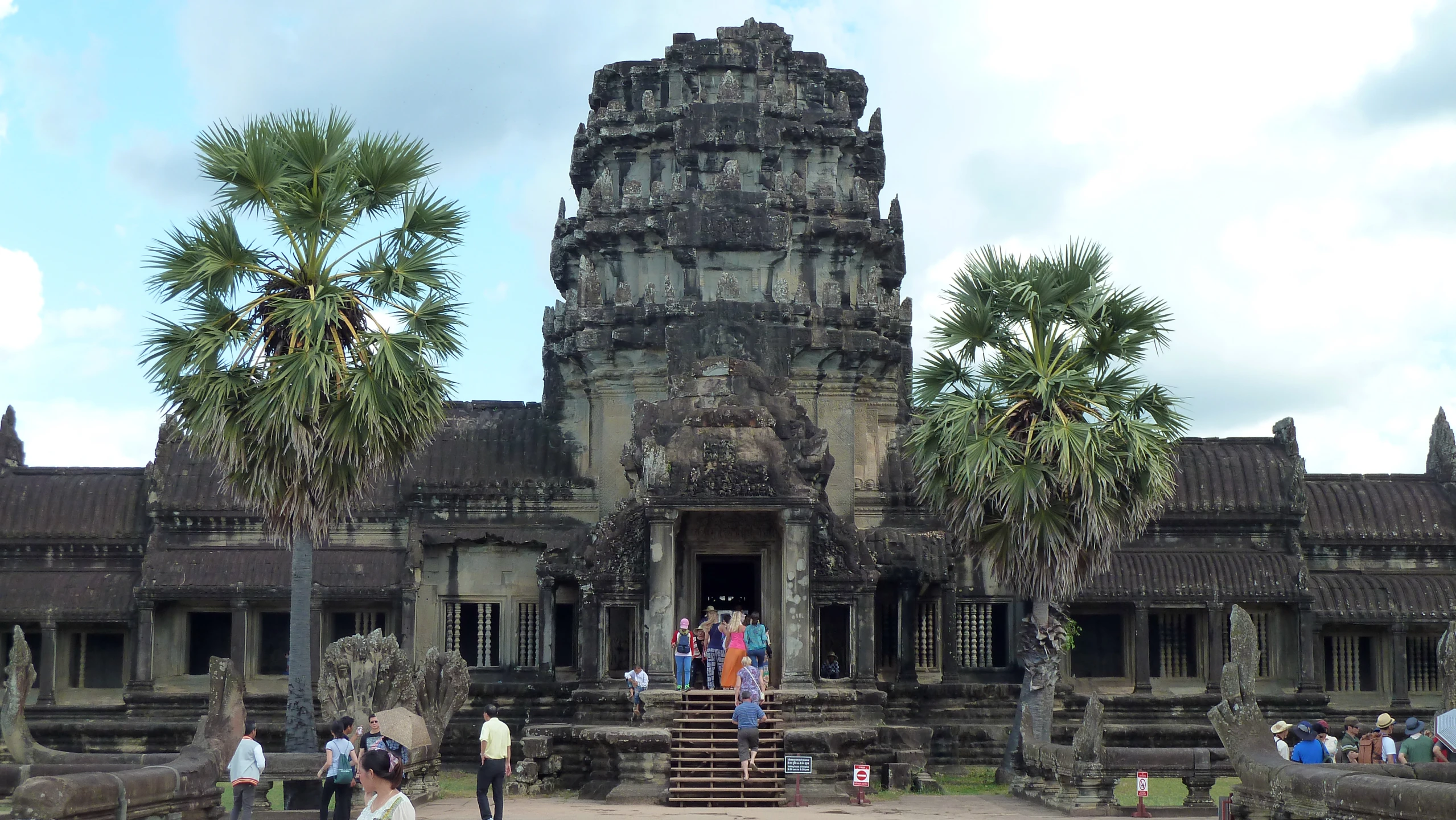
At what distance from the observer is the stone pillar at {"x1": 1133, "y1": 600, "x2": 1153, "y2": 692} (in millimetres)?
31906

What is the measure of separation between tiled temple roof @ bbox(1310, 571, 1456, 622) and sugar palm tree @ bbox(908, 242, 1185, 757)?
22.4 feet

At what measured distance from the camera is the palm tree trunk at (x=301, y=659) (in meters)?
23.3

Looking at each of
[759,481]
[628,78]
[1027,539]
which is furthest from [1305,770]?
[628,78]

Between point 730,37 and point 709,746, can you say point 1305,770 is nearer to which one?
point 709,746

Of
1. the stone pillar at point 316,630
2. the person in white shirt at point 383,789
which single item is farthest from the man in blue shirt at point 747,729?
the person in white shirt at point 383,789

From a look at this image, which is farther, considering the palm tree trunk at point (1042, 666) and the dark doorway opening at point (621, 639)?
the dark doorway opening at point (621, 639)

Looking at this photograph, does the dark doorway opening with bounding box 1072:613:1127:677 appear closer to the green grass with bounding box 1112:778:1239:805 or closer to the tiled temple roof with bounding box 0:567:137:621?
the green grass with bounding box 1112:778:1239:805

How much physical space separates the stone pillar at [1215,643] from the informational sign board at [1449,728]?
14.1m

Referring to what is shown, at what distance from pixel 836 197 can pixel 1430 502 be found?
13.2 meters

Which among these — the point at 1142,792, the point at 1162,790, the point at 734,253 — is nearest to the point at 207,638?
the point at 734,253

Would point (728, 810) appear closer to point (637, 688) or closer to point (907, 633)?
point (637, 688)

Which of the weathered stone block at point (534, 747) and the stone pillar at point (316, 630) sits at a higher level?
the stone pillar at point (316, 630)

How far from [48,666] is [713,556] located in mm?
12828

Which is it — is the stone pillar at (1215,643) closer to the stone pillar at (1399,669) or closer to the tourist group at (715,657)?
the stone pillar at (1399,669)
